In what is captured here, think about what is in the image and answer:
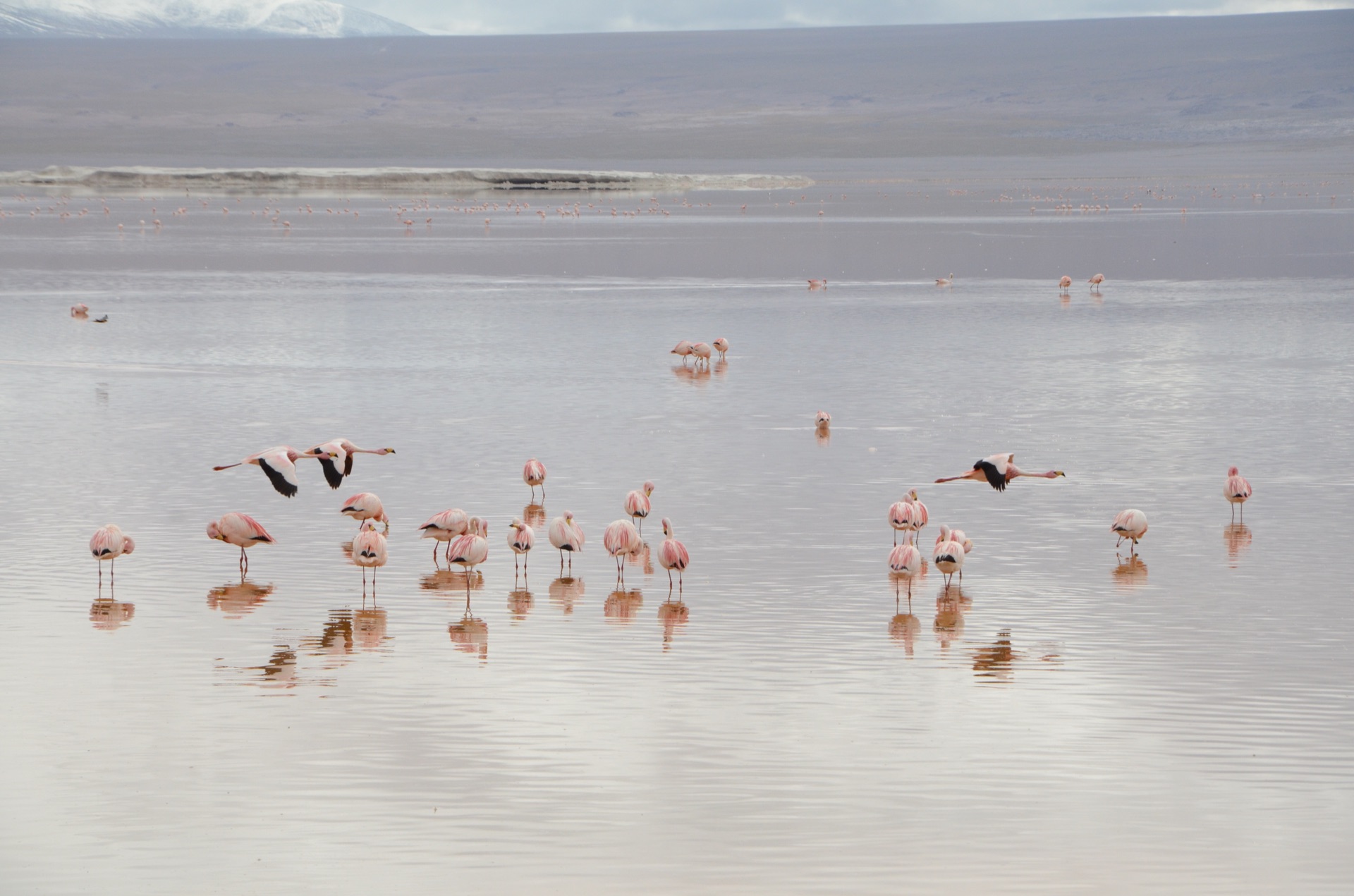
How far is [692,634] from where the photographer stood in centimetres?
763

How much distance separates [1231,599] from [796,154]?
10488 centimetres

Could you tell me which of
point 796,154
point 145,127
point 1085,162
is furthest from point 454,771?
point 145,127

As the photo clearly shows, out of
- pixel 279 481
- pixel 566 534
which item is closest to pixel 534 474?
pixel 279 481

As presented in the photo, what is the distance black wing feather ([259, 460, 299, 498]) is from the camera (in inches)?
372

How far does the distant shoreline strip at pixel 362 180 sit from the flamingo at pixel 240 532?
206 feet

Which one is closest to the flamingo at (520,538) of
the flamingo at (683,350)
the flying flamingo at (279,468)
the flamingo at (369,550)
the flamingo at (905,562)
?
the flamingo at (369,550)

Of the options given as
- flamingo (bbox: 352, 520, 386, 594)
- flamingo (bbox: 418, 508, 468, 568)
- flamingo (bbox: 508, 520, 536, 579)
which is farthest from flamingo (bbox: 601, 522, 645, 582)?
flamingo (bbox: 352, 520, 386, 594)

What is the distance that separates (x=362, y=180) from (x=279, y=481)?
66313 mm

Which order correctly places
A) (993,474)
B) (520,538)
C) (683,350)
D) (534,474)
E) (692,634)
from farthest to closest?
(683,350) < (534,474) < (993,474) < (520,538) < (692,634)

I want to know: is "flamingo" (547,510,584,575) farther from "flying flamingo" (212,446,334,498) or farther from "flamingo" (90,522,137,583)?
"flamingo" (90,522,137,583)

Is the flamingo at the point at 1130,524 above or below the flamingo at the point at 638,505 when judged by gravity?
below

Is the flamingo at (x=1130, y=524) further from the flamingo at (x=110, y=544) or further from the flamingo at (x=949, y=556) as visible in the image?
the flamingo at (x=110, y=544)

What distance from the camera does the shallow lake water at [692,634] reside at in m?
5.38

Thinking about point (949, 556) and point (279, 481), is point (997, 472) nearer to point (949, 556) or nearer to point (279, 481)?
point (949, 556)
